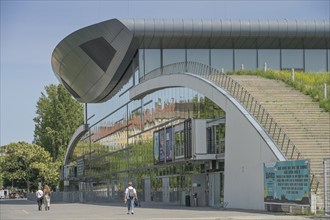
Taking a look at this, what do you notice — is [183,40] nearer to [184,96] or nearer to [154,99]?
[154,99]

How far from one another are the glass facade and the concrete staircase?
10.5 ft

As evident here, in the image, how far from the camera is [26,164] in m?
106

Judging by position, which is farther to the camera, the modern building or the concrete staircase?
the modern building

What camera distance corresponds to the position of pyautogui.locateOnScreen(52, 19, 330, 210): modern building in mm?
35812

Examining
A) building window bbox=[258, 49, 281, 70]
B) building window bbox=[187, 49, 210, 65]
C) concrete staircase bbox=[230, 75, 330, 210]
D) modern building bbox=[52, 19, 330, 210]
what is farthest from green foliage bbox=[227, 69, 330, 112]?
building window bbox=[258, 49, 281, 70]

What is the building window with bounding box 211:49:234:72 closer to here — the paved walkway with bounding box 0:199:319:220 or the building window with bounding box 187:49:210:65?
the building window with bounding box 187:49:210:65

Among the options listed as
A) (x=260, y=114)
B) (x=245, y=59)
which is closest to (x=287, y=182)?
(x=260, y=114)

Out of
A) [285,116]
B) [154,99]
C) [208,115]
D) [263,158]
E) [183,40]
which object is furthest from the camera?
[183,40]

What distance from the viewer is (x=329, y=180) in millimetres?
26594

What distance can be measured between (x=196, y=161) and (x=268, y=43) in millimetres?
21315

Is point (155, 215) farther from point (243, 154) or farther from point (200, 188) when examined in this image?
point (200, 188)

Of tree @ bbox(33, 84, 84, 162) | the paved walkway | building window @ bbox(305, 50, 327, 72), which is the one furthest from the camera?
tree @ bbox(33, 84, 84, 162)

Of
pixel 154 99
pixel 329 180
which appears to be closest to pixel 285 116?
pixel 329 180

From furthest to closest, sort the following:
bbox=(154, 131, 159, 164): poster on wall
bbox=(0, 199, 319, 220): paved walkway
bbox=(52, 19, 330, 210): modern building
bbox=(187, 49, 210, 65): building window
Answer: bbox=(187, 49, 210, 65): building window → bbox=(154, 131, 159, 164): poster on wall → bbox=(52, 19, 330, 210): modern building → bbox=(0, 199, 319, 220): paved walkway
